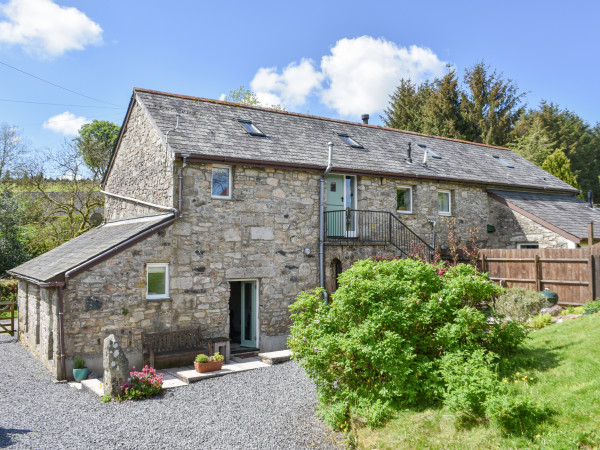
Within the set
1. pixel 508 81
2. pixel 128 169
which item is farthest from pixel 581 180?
pixel 128 169

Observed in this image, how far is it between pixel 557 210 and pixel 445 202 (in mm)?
5020

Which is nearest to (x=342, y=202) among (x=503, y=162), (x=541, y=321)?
(x=541, y=321)

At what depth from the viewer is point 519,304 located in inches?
462

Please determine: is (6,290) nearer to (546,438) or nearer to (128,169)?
(128,169)

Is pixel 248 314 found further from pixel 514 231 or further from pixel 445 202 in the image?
pixel 514 231

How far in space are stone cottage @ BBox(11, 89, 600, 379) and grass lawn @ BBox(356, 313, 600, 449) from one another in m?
6.74

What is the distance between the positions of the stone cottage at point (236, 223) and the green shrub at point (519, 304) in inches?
146

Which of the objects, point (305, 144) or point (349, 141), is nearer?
point (305, 144)

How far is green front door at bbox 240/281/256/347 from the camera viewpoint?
12961mm

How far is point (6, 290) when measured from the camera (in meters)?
21.8

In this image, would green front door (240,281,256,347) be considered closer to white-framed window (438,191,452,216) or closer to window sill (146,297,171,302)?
window sill (146,297,171,302)

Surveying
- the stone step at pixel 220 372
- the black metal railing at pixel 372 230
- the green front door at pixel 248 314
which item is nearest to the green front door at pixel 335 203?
the black metal railing at pixel 372 230

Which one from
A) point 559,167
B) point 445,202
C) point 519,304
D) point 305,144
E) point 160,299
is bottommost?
point 519,304

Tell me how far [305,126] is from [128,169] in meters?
6.27
